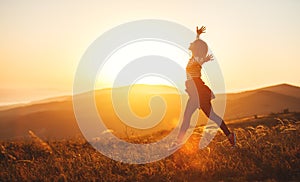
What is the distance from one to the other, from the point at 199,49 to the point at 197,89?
843 mm

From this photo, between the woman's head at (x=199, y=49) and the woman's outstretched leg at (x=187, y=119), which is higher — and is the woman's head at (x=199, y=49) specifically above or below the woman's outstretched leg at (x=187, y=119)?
above

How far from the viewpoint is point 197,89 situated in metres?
8.16

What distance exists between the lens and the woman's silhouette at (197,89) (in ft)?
26.7

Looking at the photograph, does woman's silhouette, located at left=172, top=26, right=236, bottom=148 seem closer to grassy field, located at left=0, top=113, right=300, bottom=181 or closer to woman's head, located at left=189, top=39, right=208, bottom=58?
woman's head, located at left=189, top=39, right=208, bottom=58

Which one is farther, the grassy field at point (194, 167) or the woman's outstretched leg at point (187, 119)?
the woman's outstretched leg at point (187, 119)

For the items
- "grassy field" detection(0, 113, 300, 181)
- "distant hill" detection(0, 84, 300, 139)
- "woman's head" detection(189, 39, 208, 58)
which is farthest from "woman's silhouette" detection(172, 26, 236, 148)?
"distant hill" detection(0, 84, 300, 139)

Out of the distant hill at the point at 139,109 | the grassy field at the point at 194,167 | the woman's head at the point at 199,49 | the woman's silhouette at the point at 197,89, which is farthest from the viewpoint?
the distant hill at the point at 139,109

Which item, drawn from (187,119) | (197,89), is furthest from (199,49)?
(187,119)

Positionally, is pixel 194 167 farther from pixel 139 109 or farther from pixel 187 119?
pixel 139 109

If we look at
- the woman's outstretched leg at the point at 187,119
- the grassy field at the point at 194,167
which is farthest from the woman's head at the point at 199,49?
the grassy field at the point at 194,167

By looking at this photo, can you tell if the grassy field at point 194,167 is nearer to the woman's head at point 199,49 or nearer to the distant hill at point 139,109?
the woman's head at point 199,49

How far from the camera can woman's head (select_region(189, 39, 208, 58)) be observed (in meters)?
8.28

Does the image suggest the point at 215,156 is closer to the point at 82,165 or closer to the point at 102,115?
the point at 82,165

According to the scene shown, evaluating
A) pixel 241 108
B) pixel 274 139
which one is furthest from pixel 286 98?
pixel 274 139
